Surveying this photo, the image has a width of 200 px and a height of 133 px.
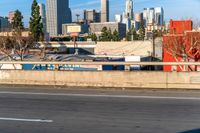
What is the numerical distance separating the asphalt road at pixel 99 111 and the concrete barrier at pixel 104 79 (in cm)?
74

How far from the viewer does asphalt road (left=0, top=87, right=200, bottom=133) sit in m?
9.22

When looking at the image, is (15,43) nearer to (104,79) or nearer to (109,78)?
(104,79)

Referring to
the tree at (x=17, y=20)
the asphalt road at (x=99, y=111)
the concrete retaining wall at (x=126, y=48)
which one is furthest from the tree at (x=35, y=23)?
the asphalt road at (x=99, y=111)

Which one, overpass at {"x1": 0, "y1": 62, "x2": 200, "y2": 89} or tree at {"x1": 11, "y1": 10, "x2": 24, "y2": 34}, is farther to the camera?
tree at {"x1": 11, "y1": 10, "x2": 24, "y2": 34}

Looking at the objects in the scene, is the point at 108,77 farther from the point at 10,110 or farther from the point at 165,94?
the point at 10,110

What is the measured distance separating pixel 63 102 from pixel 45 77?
5.05 metres

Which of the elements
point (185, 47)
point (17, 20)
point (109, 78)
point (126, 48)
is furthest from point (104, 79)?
point (17, 20)

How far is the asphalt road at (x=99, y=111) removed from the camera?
9.22 m

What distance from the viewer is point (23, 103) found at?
520 inches

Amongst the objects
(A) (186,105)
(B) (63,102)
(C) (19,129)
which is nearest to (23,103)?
(B) (63,102)

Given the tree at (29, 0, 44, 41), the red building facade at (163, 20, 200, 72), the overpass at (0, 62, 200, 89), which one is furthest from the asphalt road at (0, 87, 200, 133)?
the tree at (29, 0, 44, 41)

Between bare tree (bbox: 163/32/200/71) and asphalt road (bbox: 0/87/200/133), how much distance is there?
112 feet

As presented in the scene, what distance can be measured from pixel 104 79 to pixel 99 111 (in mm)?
5711

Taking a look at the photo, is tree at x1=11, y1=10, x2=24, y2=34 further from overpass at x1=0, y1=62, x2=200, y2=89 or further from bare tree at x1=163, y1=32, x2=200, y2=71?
overpass at x1=0, y1=62, x2=200, y2=89
